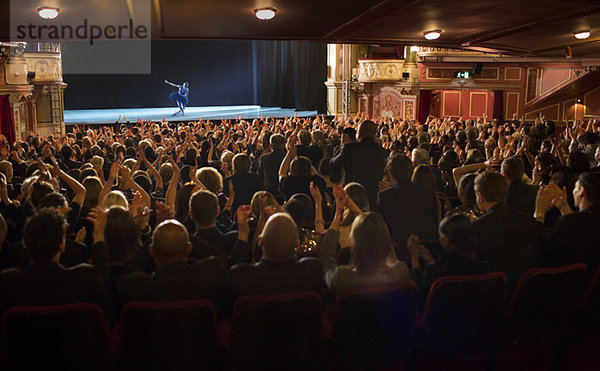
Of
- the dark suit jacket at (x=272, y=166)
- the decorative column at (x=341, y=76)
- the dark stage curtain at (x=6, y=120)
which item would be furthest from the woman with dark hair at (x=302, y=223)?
the decorative column at (x=341, y=76)

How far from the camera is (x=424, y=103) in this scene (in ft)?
58.5

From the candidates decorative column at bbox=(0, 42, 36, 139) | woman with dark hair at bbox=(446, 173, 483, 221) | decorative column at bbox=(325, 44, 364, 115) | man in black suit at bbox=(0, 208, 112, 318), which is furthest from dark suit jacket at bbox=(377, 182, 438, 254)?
decorative column at bbox=(325, 44, 364, 115)

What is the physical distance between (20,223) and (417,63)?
619 inches

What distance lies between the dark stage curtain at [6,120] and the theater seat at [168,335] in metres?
11.1

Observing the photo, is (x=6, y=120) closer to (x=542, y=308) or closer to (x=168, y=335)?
(x=168, y=335)

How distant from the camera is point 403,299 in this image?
7.28 ft

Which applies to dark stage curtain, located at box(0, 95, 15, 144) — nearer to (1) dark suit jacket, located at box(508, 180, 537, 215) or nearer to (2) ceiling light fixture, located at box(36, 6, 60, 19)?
(2) ceiling light fixture, located at box(36, 6, 60, 19)

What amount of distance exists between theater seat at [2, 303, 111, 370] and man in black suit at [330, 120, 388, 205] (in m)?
3.07

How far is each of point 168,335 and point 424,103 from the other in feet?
55.3

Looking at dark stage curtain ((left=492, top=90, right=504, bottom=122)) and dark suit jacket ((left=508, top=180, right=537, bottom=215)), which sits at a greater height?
dark stage curtain ((left=492, top=90, right=504, bottom=122))

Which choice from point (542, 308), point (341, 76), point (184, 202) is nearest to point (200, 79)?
point (341, 76)

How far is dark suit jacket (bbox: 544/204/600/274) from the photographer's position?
2.77 m

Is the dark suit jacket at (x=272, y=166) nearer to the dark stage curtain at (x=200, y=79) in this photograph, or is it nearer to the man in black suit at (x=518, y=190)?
the man in black suit at (x=518, y=190)

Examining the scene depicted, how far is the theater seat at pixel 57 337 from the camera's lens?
6.55ft
